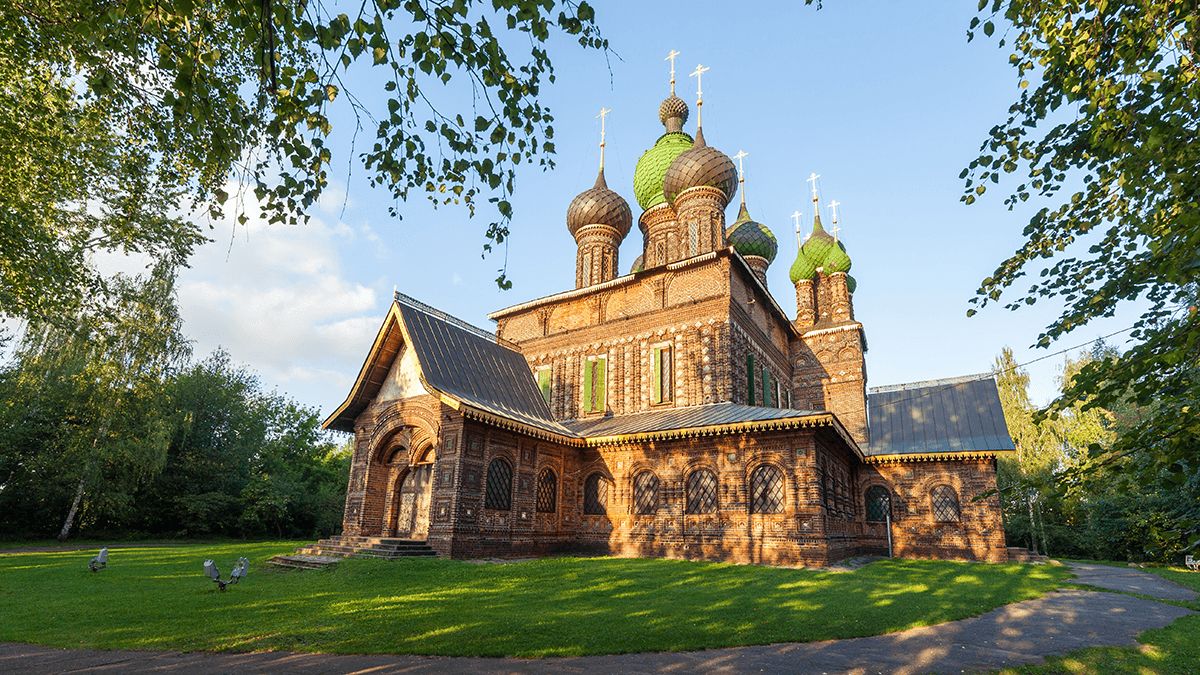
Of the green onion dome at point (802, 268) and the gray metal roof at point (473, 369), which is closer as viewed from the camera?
the gray metal roof at point (473, 369)

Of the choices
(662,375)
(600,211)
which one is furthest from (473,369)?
(600,211)

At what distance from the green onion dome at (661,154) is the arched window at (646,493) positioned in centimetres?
1299

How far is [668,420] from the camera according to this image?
17219mm

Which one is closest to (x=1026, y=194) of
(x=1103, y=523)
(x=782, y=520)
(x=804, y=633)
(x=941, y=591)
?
(x=804, y=633)

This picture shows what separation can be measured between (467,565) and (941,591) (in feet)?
29.0

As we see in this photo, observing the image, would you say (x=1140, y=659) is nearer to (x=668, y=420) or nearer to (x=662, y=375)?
(x=668, y=420)

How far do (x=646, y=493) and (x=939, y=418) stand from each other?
44.0ft

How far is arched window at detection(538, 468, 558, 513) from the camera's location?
53.8ft

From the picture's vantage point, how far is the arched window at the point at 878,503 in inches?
847

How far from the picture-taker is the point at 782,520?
48.5 ft

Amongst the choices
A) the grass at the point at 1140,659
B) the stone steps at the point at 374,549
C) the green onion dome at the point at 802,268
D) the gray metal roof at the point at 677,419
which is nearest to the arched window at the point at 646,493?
the gray metal roof at the point at 677,419

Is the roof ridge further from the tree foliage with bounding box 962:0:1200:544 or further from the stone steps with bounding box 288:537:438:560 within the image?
the tree foliage with bounding box 962:0:1200:544

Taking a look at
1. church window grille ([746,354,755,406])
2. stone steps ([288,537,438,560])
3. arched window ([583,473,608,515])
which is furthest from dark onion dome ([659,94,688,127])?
stone steps ([288,537,438,560])

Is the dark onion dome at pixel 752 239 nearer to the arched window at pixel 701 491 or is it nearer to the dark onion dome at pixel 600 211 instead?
the dark onion dome at pixel 600 211
